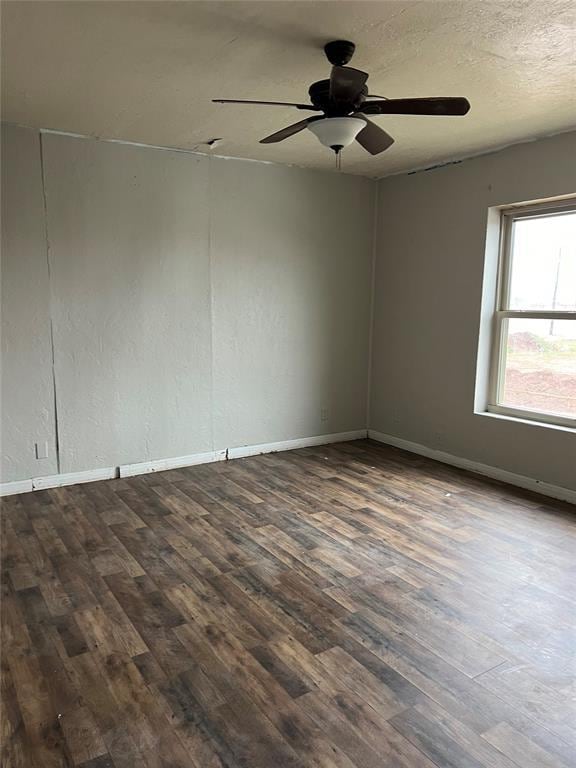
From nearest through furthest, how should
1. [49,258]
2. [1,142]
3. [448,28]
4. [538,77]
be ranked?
[448,28] → [538,77] → [1,142] → [49,258]

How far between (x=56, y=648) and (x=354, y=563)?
148cm

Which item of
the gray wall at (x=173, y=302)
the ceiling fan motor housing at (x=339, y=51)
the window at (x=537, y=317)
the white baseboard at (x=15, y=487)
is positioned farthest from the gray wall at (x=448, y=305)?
the white baseboard at (x=15, y=487)

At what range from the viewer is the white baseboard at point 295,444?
4789 millimetres

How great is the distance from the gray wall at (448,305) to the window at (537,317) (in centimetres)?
17

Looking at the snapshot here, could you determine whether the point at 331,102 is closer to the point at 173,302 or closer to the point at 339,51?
the point at 339,51

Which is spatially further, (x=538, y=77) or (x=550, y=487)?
(x=550, y=487)

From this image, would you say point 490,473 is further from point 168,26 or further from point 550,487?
point 168,26

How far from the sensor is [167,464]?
443cm

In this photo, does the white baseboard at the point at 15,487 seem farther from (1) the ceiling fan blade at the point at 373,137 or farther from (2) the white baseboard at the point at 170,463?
(1) the ceiling fan blade at the point at 373,137

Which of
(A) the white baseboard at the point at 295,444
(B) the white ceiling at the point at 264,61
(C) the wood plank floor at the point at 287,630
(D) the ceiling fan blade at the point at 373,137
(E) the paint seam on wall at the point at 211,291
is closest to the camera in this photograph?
(C) the wood plank floor at the point at 287,630

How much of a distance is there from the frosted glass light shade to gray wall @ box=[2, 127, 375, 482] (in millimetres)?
2066

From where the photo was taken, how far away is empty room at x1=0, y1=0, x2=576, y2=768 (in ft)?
6.35

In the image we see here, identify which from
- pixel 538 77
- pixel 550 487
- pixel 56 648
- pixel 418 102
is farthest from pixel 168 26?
pixel 550 487

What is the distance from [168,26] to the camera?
223cm
